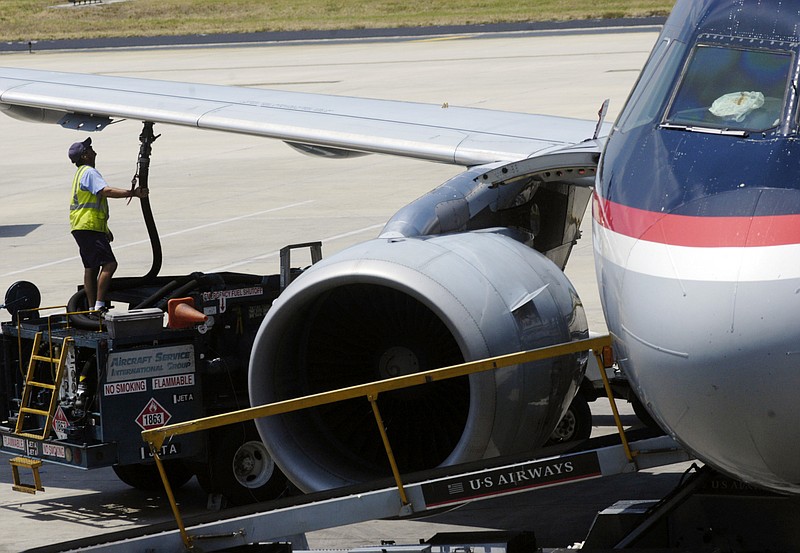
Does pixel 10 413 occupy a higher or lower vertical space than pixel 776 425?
lower

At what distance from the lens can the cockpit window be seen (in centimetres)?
691

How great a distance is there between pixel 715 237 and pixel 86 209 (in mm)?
7829

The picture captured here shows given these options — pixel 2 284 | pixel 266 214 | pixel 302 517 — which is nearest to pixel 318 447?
pixel 302 517

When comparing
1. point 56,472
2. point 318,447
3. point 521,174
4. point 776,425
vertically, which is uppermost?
point 521,174

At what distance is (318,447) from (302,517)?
26.2 inches

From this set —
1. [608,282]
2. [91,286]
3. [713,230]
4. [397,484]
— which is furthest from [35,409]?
[713,230]

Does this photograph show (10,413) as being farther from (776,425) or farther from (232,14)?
(232,14)

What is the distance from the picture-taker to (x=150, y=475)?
37.4 feet

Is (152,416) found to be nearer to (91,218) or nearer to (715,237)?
(91,218)

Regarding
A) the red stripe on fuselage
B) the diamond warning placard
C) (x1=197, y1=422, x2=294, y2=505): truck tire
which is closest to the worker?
the diamond warning placard

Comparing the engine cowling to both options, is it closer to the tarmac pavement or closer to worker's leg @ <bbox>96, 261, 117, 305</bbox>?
the tarmac pavement

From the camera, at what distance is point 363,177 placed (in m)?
29.2

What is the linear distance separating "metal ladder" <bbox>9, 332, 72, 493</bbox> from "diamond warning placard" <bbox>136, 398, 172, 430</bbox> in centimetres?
72

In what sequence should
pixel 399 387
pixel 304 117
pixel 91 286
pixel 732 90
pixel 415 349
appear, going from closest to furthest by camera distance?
pixel 732 90, pixel 399 387, pixel 415 349, pixel 91 286, pixel 304 117
